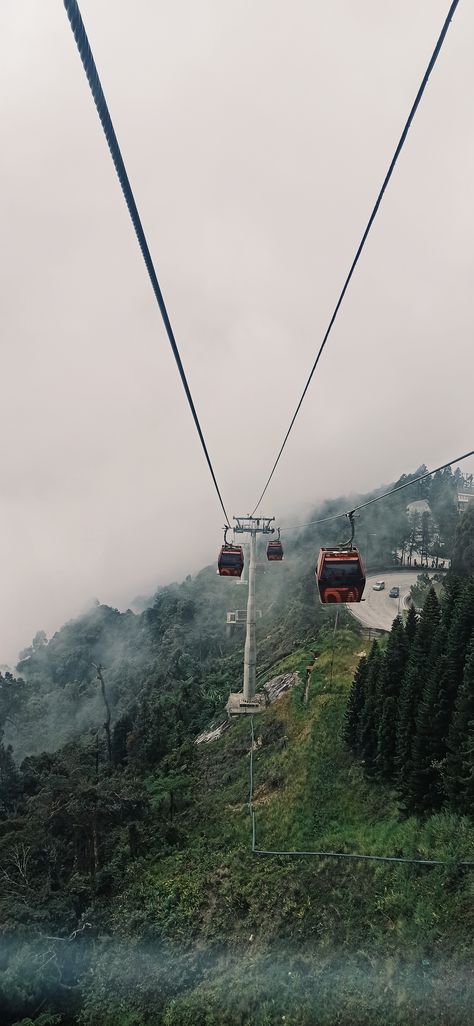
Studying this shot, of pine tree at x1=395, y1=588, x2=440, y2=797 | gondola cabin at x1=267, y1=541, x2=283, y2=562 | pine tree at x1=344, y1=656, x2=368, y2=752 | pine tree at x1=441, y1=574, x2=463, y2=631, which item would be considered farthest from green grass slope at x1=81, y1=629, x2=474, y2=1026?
gondola cabin at x1=267, y1=541, x2=283, y2=562

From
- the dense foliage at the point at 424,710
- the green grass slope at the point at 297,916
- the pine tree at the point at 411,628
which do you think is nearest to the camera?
the green grass slope at the point at 297,916

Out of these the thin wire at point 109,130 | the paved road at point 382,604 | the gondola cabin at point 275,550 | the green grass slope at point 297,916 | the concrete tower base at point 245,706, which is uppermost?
the thin wire at point 109,130

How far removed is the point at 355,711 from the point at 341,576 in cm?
1532

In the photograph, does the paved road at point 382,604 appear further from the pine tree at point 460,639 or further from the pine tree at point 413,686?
the pine tree at point 460,639

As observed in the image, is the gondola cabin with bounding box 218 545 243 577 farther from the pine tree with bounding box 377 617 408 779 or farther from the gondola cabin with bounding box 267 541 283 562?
the pine tree with bounding box 377 617 408 779

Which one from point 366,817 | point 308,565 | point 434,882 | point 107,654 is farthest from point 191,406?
point 107,654

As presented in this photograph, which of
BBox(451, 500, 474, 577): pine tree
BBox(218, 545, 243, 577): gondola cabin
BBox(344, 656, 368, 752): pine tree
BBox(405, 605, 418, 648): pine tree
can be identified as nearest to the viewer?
BBox(218, 545, 243, 577): gondola cabin

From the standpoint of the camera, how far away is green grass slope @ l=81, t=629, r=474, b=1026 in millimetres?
12961

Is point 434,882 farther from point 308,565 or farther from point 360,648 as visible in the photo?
point 308,565

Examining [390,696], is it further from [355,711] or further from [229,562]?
[229,562]

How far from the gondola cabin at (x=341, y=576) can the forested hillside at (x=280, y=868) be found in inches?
314

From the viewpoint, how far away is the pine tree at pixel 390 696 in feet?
70.8

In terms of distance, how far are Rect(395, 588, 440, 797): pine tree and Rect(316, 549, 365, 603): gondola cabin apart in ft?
33.7

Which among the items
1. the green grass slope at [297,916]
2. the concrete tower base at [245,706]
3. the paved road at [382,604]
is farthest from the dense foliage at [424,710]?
the paved road at [382,604]
